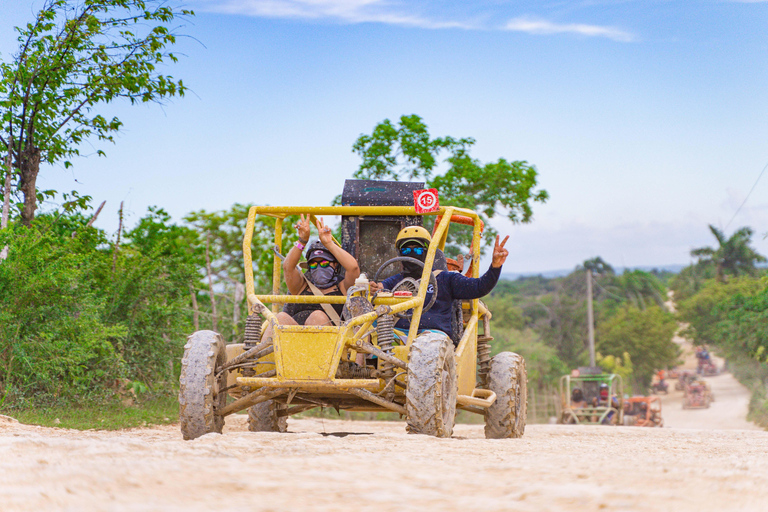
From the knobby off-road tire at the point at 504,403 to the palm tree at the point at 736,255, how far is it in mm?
61753

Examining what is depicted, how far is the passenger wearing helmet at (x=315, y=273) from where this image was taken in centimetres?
696

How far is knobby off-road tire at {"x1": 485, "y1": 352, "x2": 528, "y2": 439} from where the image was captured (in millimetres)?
7785

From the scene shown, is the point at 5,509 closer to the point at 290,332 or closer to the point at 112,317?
the point at 290,332

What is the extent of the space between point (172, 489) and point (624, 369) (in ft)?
163

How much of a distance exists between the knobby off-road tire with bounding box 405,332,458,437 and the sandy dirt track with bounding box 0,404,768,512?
1.15 m

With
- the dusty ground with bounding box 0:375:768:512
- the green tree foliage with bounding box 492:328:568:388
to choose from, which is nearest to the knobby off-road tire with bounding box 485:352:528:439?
the dusty ground with bounding box 0:375:768:512

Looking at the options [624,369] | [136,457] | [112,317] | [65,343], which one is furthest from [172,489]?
[624,369]

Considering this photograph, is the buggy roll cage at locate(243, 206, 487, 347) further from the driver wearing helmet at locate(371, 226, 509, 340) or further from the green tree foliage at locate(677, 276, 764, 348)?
the green tree foliage at locate(677, 276, 764, 348)

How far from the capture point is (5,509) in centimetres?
289

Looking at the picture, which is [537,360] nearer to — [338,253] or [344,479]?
[338,253]

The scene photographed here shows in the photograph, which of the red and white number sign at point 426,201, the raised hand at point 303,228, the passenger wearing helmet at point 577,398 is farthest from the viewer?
the passenger wearing helmet at point 577,398

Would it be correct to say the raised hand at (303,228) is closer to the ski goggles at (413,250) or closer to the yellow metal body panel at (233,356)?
the ski goggles at (413,250)

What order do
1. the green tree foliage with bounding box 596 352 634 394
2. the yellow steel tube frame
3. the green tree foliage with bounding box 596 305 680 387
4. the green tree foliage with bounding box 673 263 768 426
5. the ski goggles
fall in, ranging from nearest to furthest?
1. the yellow steel tube frame
2. the ski goggles
3. the green tree foliage with bounding box 673 263 768 426
4. the green tree foliage with bounding box 596 352 634 394
5. the green tree foliage with bounding box 596 305 680 387

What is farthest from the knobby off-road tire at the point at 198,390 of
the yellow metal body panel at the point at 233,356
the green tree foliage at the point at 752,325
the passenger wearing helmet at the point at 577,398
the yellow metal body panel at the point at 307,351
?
the green tree foliage at the point at 752,325
